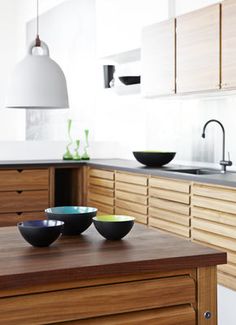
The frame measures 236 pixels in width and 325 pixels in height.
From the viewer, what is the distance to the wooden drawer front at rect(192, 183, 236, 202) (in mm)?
3605

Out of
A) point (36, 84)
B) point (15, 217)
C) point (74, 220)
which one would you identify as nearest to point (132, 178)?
point (15, 217)

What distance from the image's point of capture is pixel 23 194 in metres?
5.52

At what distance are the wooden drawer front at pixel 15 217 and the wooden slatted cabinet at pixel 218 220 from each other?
200 cm

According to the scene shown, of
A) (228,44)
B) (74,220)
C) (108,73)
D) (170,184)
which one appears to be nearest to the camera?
(74,220)

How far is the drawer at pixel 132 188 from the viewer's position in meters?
4.75

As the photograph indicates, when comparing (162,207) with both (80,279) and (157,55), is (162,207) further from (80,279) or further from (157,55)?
(80,279)

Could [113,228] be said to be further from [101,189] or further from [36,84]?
[101,189]

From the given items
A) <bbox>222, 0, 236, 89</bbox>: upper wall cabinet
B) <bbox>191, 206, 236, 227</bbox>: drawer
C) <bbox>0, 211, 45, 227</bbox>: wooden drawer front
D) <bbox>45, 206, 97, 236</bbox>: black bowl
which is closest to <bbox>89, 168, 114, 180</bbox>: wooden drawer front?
<bbox>0, 211, 45, 227</bbox>: wooden drawer front

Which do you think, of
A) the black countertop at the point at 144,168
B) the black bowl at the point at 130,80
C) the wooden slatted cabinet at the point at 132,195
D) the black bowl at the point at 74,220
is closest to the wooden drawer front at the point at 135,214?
the wooden slatted cabinet at the point at 132,195

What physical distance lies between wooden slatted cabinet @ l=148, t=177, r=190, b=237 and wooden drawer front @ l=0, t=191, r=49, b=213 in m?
1.34

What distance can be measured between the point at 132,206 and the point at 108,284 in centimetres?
321

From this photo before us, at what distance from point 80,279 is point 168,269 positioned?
289 millimetres

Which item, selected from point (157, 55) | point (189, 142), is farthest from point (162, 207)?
point (157, 55)

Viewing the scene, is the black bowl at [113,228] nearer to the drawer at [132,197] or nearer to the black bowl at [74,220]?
the black bowl at [74,220]
